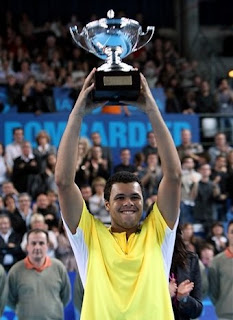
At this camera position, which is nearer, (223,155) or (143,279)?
(143,279)

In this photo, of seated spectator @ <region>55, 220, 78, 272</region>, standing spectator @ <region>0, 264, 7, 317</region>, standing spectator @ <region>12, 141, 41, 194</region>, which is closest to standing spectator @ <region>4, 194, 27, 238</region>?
seated spectator @ <region>55, 220, 78, 272</region>

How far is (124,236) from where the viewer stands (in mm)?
4176

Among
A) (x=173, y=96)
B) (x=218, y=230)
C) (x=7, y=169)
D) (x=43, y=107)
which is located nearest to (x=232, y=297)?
(x=218, y=230)

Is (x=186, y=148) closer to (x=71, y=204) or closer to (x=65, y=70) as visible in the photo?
(x=65, y=70)

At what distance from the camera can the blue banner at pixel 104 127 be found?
14.3 meters

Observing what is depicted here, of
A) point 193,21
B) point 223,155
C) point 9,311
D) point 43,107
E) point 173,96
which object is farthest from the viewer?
point 193,21

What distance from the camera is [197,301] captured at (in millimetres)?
5762

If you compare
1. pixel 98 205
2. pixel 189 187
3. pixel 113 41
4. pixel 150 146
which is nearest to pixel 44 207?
pixel 98 205

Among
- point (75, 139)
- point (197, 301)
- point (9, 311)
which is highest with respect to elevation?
point (75, 139)

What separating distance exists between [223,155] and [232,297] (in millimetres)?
6269

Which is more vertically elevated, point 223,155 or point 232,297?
point 223,155

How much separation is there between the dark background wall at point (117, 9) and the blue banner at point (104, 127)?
703 centimetres

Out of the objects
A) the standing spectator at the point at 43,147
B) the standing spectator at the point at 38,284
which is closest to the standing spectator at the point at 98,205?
the standing spectator at the point at 43,147

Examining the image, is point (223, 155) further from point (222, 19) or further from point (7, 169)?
point (222, 19)
